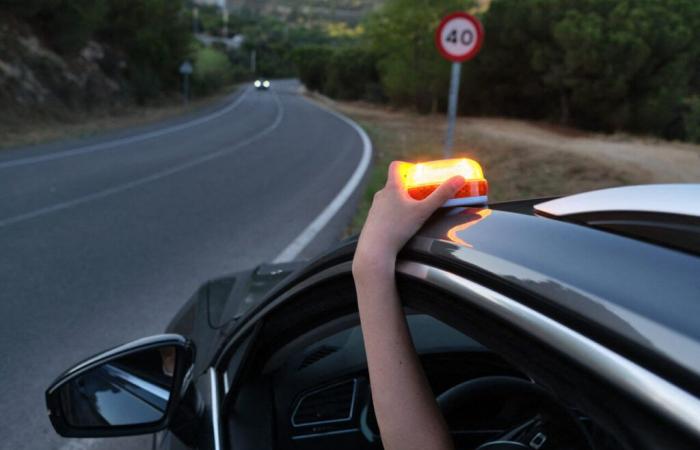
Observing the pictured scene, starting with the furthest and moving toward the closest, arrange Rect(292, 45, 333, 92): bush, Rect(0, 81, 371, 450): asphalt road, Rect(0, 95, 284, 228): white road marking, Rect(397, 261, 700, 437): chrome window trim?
Rect(292, 45, 333, 92): bush, Rect(0, 95, 284, 228): white road marking, Rect(0, 81, 371, 450): asphalt road, Rect(397, 261, 700, 437): chrome window trim

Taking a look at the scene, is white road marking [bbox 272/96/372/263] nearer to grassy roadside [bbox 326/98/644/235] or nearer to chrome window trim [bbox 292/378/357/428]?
grassy roadside [bbox 326/98/644/235]

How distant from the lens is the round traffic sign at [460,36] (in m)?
8.36

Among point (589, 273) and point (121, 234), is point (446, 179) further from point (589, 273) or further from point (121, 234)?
point (121, 234)

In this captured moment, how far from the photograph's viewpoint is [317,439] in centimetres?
172

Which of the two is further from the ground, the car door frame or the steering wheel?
the car door frame

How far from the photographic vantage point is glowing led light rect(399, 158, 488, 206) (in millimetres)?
1106

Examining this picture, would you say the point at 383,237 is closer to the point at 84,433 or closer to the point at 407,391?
the point at 407,391

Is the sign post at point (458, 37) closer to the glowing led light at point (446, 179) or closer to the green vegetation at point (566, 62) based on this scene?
the glowing led light at point (446, 179)

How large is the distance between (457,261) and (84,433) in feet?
3.73

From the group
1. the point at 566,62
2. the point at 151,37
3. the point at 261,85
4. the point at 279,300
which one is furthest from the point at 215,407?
the point at 261,85

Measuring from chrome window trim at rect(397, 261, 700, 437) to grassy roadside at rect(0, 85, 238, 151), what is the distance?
16.1 m

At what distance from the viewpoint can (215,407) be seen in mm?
1614

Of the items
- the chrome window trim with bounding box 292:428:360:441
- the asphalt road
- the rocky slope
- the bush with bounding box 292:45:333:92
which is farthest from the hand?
the bush with bounding box 292:45:333:92

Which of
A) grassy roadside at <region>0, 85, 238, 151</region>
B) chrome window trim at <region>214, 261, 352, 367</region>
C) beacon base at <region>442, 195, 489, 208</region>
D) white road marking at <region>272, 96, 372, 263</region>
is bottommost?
grassy roadside at <region>0, 85, 238, 151</region>
